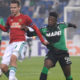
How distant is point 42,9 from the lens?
32531mm

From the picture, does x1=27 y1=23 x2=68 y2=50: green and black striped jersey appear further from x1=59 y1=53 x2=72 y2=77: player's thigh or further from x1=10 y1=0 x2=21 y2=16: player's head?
x1=10 y1=0 x2=21 y2=16: player's head

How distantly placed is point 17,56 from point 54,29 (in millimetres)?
1096

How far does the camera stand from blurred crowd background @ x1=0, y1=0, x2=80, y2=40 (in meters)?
31.7

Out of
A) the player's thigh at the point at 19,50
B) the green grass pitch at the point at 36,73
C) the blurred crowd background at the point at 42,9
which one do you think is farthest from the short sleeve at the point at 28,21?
the blurred crowd background at the point at 42,9

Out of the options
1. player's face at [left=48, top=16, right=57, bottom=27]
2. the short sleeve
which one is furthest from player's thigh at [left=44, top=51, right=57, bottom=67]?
the short sleeve

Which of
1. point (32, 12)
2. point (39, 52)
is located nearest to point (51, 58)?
point (39, 52)

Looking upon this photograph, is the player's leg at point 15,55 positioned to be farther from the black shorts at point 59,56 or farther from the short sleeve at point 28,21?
the black shorts at point 59,56

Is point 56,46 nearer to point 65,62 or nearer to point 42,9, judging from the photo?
point 65,62

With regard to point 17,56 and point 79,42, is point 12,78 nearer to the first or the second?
point 17,56

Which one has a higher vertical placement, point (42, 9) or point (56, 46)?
point (56, 46)

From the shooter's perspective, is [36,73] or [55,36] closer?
[55,36]

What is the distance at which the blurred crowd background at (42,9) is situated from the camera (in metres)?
31.7

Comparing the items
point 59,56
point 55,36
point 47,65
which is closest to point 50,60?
point 47,65

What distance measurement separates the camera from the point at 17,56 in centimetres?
906
